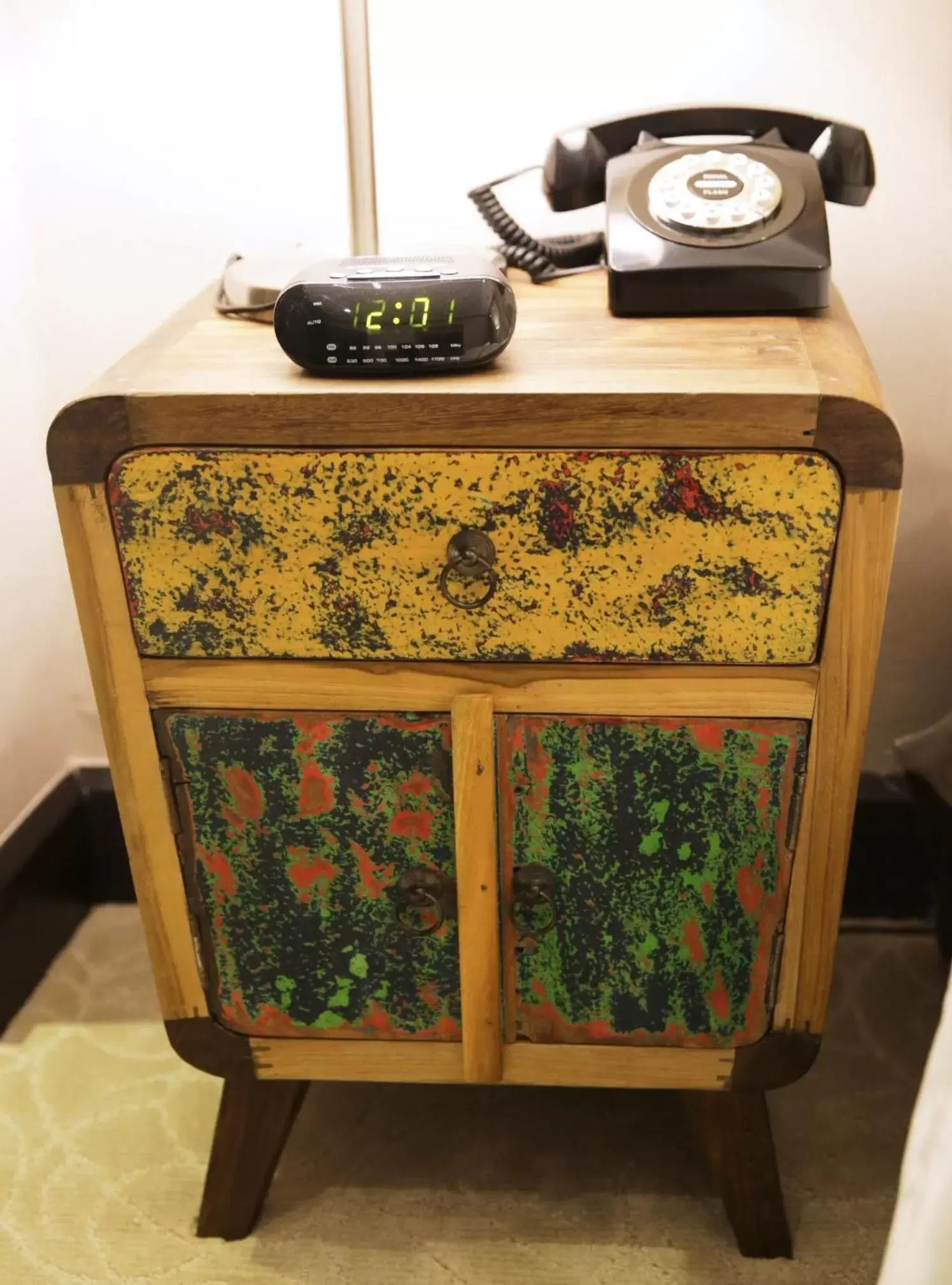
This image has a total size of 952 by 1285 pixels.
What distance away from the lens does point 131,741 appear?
79 cm

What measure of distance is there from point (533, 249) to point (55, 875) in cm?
84

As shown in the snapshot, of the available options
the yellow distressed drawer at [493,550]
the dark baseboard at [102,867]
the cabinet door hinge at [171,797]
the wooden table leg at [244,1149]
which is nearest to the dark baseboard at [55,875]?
the dark baseboard at [102,867]

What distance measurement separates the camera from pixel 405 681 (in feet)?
2.49

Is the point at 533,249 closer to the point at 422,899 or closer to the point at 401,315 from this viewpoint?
the point at 401,315

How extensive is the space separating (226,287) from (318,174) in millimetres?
267

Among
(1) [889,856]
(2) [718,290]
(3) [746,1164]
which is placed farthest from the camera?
(1) [889,856]

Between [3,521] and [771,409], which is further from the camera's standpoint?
[3,521]

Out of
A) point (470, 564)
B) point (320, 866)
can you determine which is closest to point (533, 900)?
point (320, 866)

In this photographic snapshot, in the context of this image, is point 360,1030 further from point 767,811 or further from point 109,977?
point 109,977

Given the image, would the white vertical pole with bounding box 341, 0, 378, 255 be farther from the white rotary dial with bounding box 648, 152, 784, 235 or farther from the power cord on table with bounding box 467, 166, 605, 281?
the white rotary dial with bounding box 648, 152, 784, 235

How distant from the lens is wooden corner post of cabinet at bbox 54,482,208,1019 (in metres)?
0.73

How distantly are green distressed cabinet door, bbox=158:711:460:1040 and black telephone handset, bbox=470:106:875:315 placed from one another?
1.14 ft

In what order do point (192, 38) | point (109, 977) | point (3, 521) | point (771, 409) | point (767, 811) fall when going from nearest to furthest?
1. point (771, 409)
2. point (767, 811)
3. point (192, 38)
4. point (3, 521)
5. point (109, 977)

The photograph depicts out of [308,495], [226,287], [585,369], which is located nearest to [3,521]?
[226,287]
